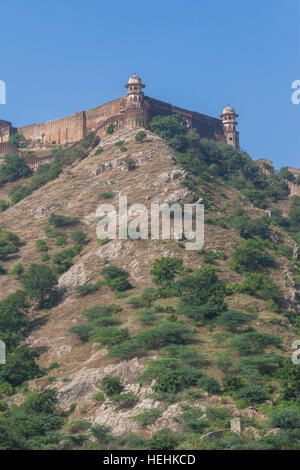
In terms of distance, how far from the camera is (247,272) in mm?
75750

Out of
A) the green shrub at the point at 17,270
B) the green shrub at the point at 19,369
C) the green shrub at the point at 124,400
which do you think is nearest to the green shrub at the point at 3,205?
the green shrub at the point at 17,270

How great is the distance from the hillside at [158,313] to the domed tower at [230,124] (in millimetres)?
21042

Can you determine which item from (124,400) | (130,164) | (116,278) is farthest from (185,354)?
(130,164)

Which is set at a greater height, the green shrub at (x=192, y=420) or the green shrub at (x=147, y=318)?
the green shrub at (x=147, y=318)

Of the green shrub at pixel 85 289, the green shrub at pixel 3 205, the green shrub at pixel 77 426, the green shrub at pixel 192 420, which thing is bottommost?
the green shrub at pixel 77 426

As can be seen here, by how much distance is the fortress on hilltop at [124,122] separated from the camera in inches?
4176

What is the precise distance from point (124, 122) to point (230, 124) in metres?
20.3

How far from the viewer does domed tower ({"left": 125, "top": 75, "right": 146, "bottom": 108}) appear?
107 meters

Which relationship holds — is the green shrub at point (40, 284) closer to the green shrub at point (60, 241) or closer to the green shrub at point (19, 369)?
the green shrub at point (60, 241)

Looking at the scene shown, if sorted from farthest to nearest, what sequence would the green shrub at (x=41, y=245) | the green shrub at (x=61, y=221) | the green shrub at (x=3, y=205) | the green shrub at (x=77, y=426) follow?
1. the green shrub at (x=3, y=205)
2. the green shrub at (x=61, y=221)
3. the green shrub at (x=41, y=245)
4. the green shrub at (x=77, y=426)

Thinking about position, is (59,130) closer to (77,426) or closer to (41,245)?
(41,245)

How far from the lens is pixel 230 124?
120 meters

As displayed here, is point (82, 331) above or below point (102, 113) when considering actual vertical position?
below
